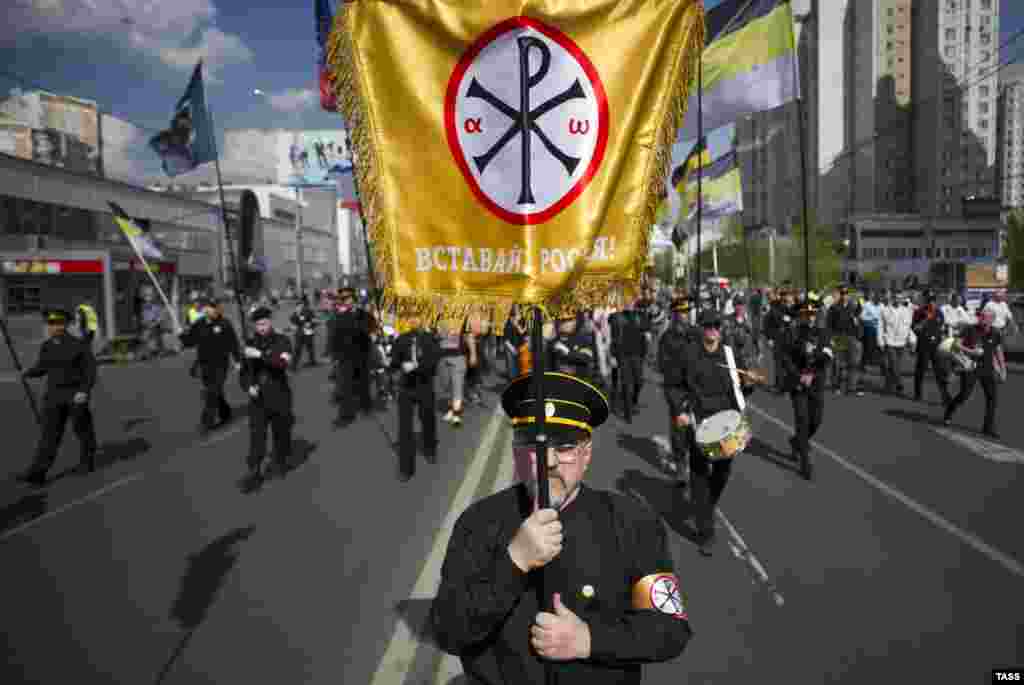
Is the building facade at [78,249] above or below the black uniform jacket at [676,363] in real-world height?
above

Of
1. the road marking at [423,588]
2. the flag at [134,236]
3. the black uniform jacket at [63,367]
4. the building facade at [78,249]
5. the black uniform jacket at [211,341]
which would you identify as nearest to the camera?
the road marking at [423,588]

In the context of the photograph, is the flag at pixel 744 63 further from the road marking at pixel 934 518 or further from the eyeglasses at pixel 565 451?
the eyeglasses at pixel 565 451

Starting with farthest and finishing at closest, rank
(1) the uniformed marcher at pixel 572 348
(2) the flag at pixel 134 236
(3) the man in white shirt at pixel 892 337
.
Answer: (2) the flag at pixel 134 236 → (3) the man in white shirt at pixel 892 337 → (1) the uniformed marcher at pixel 572 348

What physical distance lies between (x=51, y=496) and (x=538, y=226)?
284 inches

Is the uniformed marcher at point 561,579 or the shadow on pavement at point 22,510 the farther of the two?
the shadow on pavement at point 22,510

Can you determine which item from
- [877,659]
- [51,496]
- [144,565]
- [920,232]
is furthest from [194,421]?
[920,232]

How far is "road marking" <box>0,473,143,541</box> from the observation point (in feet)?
18.9

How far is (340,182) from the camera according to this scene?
68.4 feet

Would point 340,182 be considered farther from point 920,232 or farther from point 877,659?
point 920,232

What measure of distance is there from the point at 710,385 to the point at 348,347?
6.95 m

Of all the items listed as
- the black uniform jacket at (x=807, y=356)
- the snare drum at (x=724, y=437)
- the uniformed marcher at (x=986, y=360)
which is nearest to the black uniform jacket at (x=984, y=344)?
the uniformed marcher at (x=986, y=360)

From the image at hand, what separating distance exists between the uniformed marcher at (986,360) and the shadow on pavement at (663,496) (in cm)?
493

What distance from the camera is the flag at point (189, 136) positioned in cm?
989

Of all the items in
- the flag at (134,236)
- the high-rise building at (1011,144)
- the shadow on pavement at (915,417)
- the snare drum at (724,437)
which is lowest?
the shadow on pavement at (915,417)
